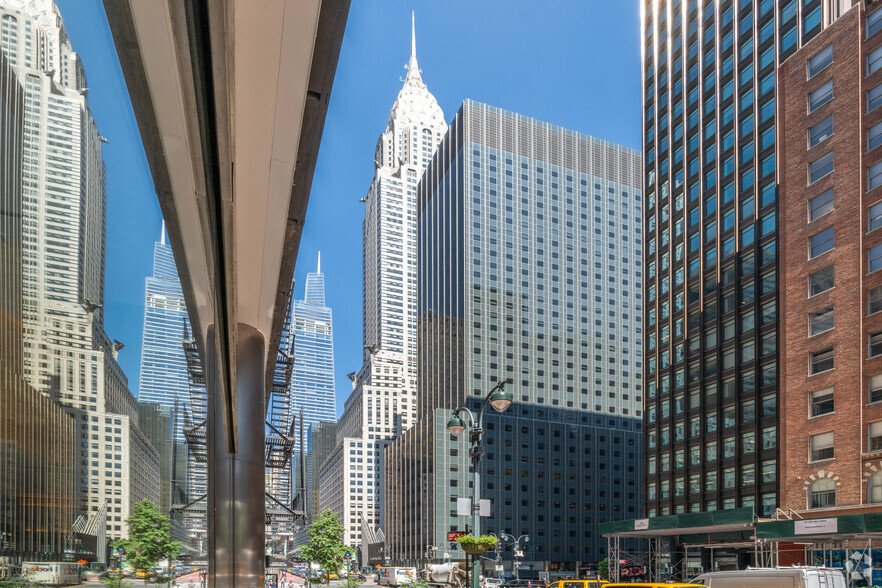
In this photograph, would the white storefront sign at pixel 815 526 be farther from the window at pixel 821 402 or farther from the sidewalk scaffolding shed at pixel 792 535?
the window at pixel 821 402

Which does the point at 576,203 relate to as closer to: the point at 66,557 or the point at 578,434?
the point at 578,434

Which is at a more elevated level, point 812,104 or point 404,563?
point 812,104

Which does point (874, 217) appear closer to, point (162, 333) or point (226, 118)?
point (162, 333)

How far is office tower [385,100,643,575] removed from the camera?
425ft

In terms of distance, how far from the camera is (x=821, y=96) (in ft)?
145

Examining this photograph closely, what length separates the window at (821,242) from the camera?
41.8 m

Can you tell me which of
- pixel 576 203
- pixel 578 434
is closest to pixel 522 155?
pixel 576 203

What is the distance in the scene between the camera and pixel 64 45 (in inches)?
63.7

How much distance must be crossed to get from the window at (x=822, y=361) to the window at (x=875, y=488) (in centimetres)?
612

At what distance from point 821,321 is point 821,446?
21.9ft

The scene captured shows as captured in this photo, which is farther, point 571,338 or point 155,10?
point 571,338

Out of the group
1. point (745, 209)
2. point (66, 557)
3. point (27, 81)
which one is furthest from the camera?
point (745, 209)

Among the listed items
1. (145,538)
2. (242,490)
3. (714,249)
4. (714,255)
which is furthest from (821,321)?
(145,538)

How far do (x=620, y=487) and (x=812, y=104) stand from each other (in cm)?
10487
